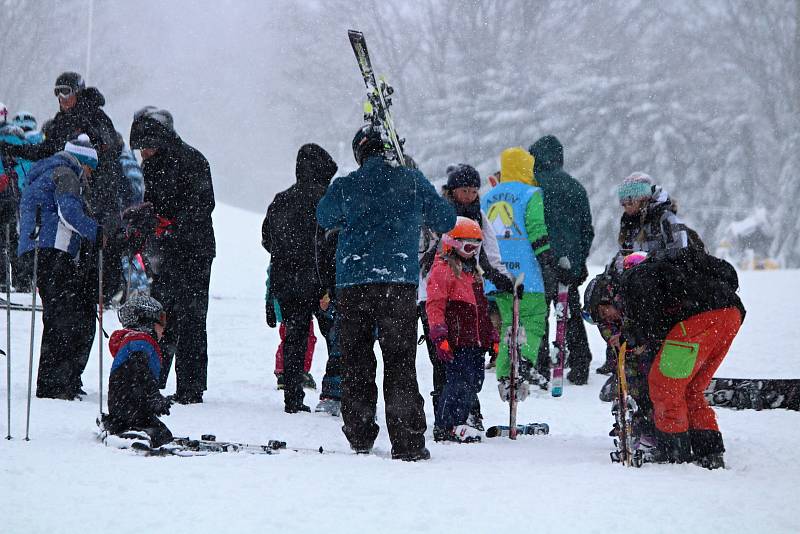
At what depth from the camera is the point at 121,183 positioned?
875cm

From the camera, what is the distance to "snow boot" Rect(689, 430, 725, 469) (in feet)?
16.3

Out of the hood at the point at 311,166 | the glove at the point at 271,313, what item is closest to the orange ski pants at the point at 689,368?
the hood at the point at 311,166

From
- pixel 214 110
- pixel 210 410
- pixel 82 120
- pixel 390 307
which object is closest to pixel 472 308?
pixel 390 307

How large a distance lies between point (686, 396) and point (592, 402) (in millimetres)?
2751

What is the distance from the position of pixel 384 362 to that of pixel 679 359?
1476 mm

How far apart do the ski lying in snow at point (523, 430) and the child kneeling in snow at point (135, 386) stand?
6.67ft

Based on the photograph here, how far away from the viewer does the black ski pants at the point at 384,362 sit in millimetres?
5082

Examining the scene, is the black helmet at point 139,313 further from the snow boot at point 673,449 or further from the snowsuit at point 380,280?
the snow boot at point 673,449

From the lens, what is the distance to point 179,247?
285 inches

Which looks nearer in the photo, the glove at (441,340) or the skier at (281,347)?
the glove at (441,340)

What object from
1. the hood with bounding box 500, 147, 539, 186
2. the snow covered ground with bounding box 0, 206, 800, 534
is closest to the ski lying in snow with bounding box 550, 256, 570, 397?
the hood with bounding box 500, 147, 539, 186

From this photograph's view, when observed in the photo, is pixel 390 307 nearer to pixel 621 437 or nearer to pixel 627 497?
pixel 621 437

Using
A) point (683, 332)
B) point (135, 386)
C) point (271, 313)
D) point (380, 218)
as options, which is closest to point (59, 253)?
point (271, 313)

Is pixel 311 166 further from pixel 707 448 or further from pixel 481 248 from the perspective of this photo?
pixel 707 448
